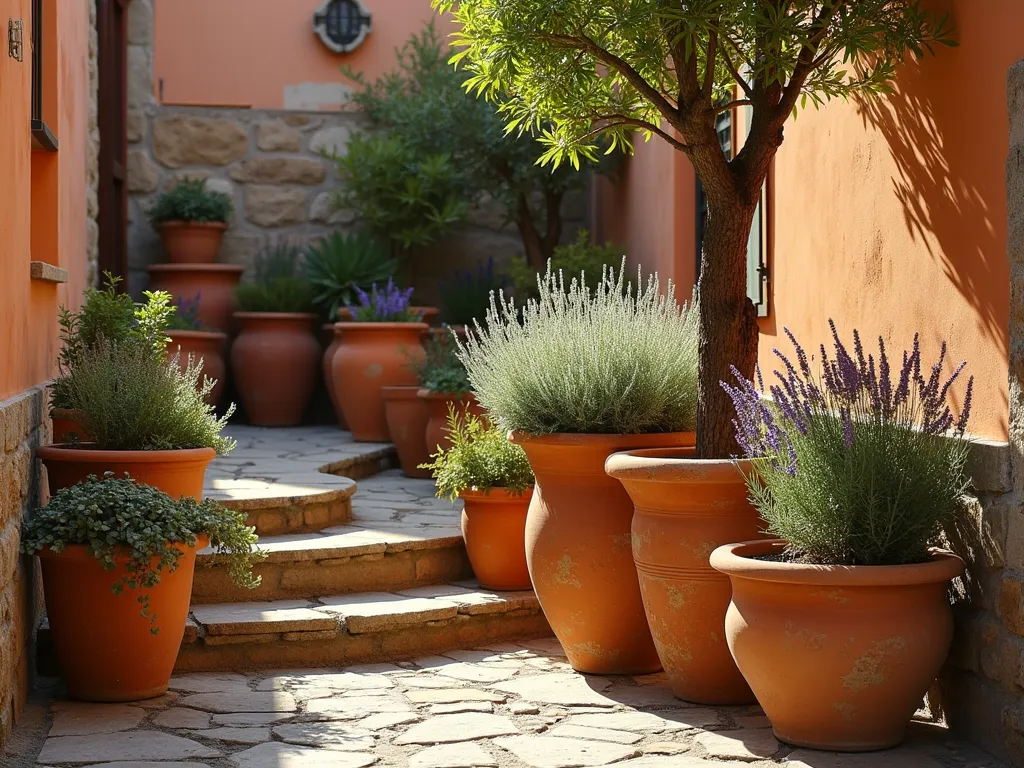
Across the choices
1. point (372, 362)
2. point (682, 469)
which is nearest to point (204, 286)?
point (372, 362)

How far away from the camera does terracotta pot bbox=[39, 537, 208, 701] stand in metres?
3.56

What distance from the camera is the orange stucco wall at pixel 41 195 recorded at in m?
3.67

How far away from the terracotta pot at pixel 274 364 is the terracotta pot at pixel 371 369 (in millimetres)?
633

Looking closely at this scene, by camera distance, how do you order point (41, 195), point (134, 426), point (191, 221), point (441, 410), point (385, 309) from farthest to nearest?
1. point (191, 221)
2. point (385, 309)
3. point (441, 410)
4. point (41, 195)
5. point (134, 426)

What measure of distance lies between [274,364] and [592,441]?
14.3 feet

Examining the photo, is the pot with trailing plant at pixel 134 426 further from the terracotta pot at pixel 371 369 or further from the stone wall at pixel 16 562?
the terracotta pot at pixel 371 369

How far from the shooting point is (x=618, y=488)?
13.0 ft

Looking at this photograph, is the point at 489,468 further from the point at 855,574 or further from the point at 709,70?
the point at 855,574

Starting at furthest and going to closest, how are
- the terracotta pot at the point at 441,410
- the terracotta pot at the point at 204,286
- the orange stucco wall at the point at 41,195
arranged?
the terracotta pot at the point at 204,286
the terracotta pot at the point at 441,410
the orange stucco wall at the point at 41,195

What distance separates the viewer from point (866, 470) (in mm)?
3088

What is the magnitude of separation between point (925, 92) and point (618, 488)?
59.0 inches

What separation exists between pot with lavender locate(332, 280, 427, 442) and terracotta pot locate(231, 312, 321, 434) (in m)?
0.57

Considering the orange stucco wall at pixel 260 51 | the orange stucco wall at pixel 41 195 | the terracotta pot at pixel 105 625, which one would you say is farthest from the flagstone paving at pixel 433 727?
the orange stucco wall at pixel 260 51

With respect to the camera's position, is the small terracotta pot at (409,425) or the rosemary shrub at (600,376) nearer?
the rosemary shrub at (600,376)
